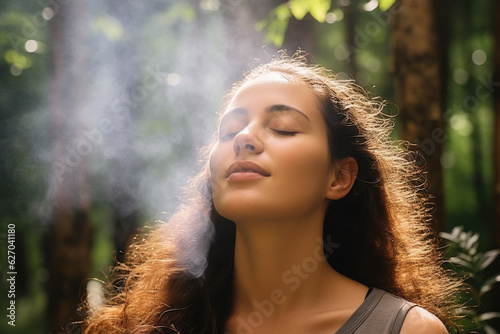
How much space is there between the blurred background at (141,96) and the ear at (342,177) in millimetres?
1005

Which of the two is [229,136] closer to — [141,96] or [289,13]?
[289,13]

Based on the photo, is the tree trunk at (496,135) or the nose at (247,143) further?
the tree trunk at (496,135)

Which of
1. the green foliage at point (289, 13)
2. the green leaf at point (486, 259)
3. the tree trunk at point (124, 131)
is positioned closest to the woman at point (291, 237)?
the green leaf at point (486, 259)

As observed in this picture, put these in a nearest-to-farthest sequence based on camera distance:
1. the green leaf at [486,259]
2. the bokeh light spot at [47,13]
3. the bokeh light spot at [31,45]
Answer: the green leaf at [486,259] → the bokeh light spot at [47,13] → the bokeh light spot at [31,45]

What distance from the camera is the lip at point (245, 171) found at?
1.88 m

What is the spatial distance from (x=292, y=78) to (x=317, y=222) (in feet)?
2.07

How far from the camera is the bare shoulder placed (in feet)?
5.70

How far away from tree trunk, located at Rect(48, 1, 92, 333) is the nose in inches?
101

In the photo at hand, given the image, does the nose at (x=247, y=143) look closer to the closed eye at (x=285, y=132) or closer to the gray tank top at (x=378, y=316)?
the closed eye at (x=285, y=132)

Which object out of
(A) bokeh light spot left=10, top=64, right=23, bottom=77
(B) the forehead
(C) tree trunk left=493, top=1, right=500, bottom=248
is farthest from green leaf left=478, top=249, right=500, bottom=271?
(A) bokeh light spot left=10, top=64, right=23, bottom=77

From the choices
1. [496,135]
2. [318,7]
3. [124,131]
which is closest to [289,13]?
[318,7]

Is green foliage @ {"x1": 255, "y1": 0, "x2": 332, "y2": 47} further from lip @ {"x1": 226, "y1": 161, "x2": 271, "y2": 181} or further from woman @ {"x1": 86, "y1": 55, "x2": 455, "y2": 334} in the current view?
lip @ {"x1": 226, "y1": 161, "x2": 271, "y2": 181}

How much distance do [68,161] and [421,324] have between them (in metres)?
3.30

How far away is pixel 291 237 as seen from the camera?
2.02 m
